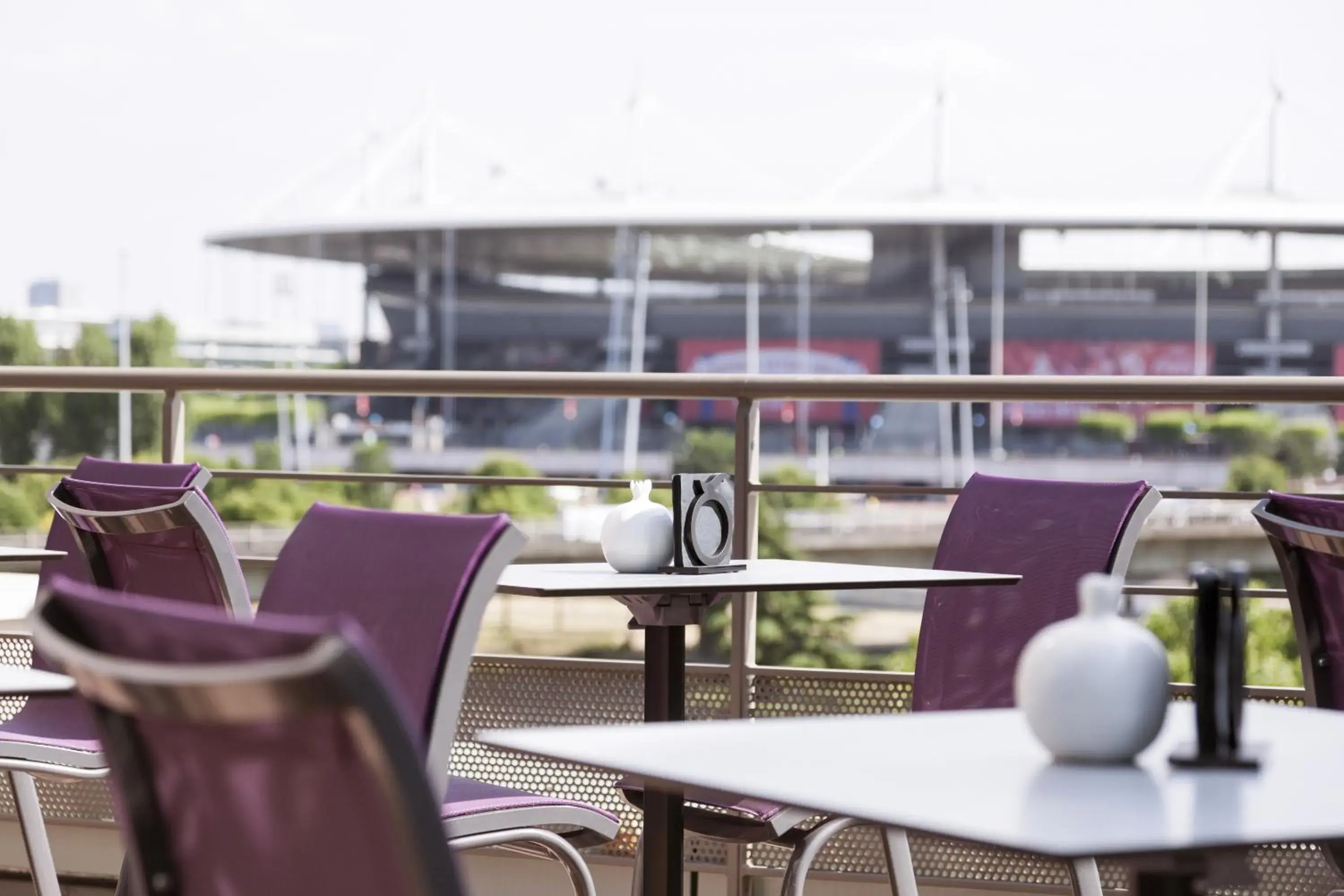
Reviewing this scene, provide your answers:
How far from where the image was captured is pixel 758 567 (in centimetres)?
228

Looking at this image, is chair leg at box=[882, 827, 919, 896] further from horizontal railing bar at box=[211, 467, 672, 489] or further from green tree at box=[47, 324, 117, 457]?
green tree at box=[47, 324, 117, 457]

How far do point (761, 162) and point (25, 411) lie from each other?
2114cm

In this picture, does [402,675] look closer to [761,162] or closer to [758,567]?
[758,567]

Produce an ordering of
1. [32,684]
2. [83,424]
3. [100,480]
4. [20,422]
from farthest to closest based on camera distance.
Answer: [83,424]
[20,422]
[100,480]
[32,684]

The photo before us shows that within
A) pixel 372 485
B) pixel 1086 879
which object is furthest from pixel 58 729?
pixel 372 485

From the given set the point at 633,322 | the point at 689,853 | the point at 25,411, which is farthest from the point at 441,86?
the point at 689,853

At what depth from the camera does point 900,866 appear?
204cm

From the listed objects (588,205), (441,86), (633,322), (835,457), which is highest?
(441,86)

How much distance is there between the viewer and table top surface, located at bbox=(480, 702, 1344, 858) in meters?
0.92

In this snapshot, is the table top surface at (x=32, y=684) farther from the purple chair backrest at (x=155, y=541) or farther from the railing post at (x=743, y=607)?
the railing post at (x=743, y=607)

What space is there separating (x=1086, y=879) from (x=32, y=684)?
1151mm

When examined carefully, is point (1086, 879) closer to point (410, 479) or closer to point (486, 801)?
point (486, 801)

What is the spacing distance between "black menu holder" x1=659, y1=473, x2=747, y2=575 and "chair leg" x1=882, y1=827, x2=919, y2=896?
1.19 ft

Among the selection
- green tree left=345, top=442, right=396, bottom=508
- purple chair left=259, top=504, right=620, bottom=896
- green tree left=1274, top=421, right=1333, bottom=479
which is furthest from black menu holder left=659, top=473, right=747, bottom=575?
green tree left=1274, top=421, right=1333, bottom=479
